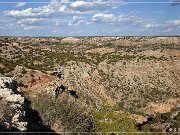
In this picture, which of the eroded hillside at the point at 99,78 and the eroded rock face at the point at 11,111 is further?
the eroded hillside at the point at 99,78

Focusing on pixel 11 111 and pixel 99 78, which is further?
pixel 99 78

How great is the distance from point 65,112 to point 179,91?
4009 cm

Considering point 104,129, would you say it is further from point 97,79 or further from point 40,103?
point 97,79

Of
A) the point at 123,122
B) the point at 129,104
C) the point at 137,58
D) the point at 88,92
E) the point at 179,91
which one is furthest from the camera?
the point at 137,58

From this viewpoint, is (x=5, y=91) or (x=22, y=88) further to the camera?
(x=22, y=88)

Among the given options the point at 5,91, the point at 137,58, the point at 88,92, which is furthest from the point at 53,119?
the point at 137,58

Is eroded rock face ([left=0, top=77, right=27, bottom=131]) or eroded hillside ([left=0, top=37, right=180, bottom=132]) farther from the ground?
eroded rock face ([left=0, top=77, right=27, bottom=131])

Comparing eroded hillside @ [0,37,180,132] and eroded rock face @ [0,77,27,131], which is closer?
eroded rock face @ [0,77,27,131]

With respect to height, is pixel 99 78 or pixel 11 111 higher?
pixel 11 111

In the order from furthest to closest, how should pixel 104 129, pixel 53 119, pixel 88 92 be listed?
pixel 88 92 → pixel 104 129 → pixel 53 119

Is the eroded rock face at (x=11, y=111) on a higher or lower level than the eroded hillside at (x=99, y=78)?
higher

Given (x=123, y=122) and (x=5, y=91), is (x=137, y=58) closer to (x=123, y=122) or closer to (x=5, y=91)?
(x=123, y=122)

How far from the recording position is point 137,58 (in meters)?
79.8

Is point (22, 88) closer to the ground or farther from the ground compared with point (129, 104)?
farther from the ground
